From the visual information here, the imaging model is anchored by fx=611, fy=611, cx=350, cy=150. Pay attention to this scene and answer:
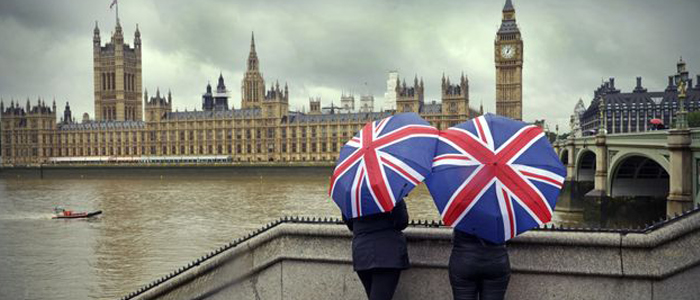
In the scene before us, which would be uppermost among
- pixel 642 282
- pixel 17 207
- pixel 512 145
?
pixel 512 145

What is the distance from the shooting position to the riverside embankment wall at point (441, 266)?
5320 millimetres

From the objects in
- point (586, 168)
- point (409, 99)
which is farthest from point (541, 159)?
point (409, 99)

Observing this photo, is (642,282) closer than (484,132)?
No

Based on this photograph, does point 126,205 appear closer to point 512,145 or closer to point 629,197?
point 629,197

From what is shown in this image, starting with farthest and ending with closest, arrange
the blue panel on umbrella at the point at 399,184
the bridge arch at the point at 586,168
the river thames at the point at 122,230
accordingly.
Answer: the bridge arch at the point at 586,168 → the river thames at the point at 122,230 → the blue panel on umbrella at the point at 399,184

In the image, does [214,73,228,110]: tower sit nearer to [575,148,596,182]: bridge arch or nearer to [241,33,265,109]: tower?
[241,33,265,109]: tower

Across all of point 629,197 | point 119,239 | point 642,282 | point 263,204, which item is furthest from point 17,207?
point 642,282

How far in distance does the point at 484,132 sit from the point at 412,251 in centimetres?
152

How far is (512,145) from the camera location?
4.86m

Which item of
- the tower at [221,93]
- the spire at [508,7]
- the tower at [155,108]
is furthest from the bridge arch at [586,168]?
the tower at [221,93]

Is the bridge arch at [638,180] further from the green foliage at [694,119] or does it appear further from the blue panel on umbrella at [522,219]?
the green foliage at [694,119]

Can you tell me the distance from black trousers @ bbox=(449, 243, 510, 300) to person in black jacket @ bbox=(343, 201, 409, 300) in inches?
20.3

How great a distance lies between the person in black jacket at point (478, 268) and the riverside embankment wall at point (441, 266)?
777mm

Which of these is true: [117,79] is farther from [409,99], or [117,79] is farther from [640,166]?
[640,166]
